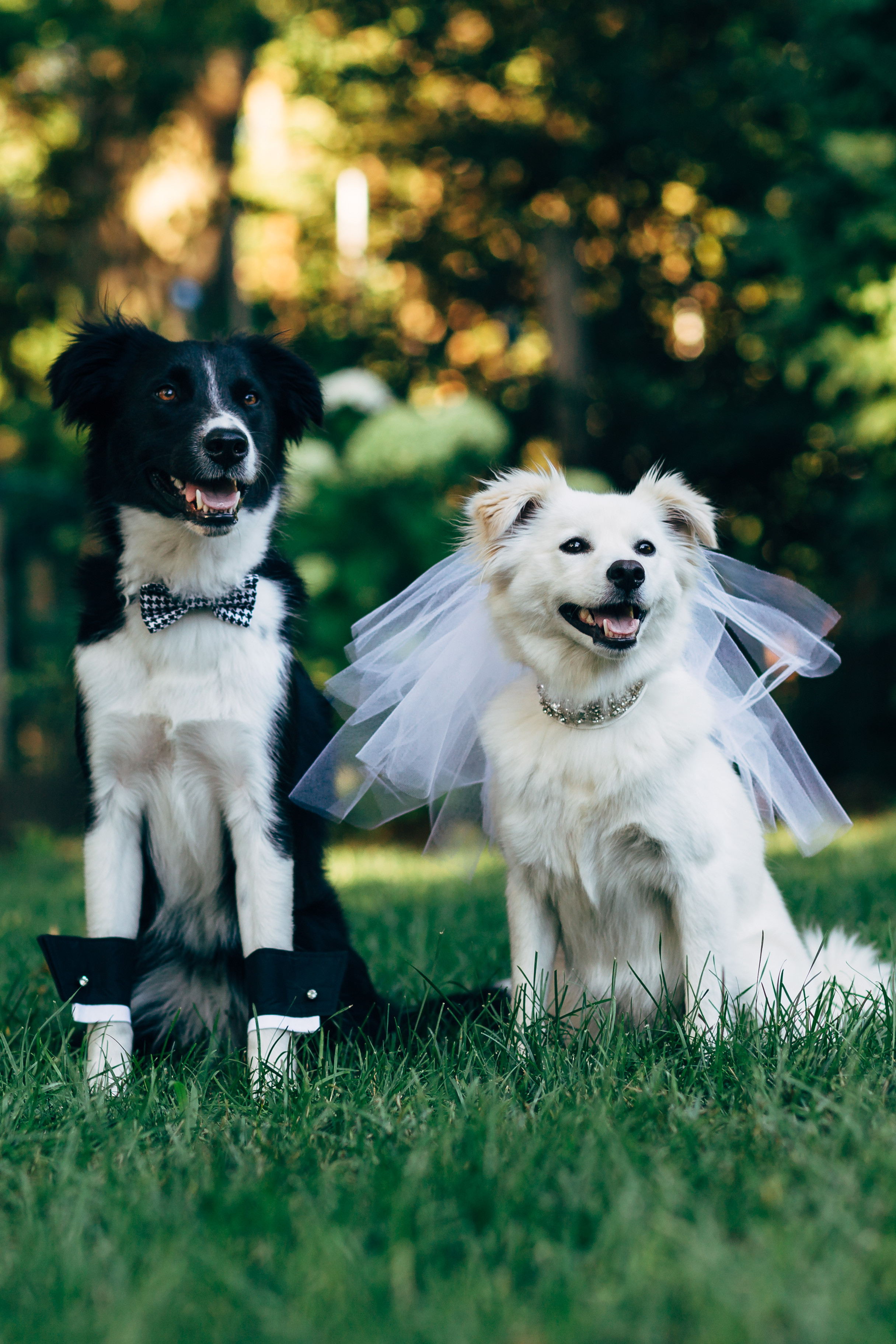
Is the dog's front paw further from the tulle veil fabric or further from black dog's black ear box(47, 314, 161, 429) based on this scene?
black dog's black ear box(47, 314, 161, 429)

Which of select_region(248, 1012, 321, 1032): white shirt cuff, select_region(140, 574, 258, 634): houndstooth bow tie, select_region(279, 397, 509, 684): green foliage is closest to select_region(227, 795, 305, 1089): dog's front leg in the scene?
select_region(248, 1012, 321, 1032): white shirt cuff

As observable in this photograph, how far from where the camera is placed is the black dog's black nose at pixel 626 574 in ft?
8.32

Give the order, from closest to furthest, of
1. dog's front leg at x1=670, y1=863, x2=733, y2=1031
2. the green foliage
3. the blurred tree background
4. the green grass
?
1. the green grass
2. dog's front leg at x1=670, y1=863, x2=733, y2=1031
3. the green foliage
4. the blurred tree background

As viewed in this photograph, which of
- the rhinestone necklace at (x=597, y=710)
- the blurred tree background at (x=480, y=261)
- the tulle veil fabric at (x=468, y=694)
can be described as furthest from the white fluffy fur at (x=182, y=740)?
the blurred tree background at (x=480, y=261)

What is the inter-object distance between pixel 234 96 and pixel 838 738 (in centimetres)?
801

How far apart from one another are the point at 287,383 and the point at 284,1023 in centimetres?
157

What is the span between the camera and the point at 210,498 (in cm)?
267

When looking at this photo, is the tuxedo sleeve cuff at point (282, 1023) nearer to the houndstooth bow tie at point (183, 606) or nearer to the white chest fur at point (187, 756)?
the white chest fur at point (187, 756)

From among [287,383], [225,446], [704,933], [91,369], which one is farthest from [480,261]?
[704,933]

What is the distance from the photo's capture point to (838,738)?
11.3m

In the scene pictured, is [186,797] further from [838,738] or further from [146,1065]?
[838,738]

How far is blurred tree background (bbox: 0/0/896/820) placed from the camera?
8.18 m

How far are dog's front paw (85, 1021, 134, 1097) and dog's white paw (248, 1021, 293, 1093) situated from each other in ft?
0.88

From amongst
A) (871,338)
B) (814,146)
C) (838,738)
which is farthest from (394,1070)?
(838,738)
